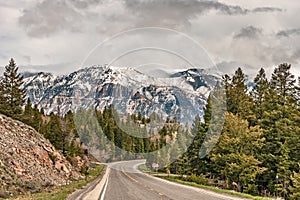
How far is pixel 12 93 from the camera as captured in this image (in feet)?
205

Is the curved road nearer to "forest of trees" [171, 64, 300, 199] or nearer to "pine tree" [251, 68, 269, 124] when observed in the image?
"forest of trees" [171, 64, 300, 199]

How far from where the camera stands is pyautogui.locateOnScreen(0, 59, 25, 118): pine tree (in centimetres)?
5991

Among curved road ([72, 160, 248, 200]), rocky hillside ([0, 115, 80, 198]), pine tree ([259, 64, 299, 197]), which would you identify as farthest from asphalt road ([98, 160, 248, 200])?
pine tree ([259, 64, 299, 197])

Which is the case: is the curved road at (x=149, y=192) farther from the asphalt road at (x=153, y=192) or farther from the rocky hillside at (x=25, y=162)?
the rocky hillside at (x=25, y=162)

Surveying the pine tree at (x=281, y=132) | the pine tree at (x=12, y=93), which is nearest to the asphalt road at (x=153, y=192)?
the pine tree at (x=281, y=132)

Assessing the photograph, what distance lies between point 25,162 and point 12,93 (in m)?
33.6

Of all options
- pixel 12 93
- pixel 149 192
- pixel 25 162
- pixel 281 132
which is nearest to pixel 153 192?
pixel 149 192

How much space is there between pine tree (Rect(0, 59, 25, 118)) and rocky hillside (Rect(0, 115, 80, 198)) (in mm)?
21318

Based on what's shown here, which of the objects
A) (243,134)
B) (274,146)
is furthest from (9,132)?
(274,146)

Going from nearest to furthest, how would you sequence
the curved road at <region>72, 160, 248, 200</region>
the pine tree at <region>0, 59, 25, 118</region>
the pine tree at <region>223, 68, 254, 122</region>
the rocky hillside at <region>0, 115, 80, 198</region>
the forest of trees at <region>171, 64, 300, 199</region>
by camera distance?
the curved road at <region>72, 160, 248, 200</region> → the rocky hillside at <region>0, 115, 80, 198</region> → the forest of trees at <region>171, 64, 300, 199</region> → the pine tree at <region>223, 68, 254, 122</region> → the pine tree at <region>0, 59, 25, 118</region>

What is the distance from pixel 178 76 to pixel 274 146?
21748mm

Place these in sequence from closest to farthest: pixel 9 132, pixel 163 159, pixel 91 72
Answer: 1. pixel 9 132
2. pixel 91 72
3. pixel 163 159

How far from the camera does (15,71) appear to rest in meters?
64.9

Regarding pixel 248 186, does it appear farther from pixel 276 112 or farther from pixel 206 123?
pixel 206 123
